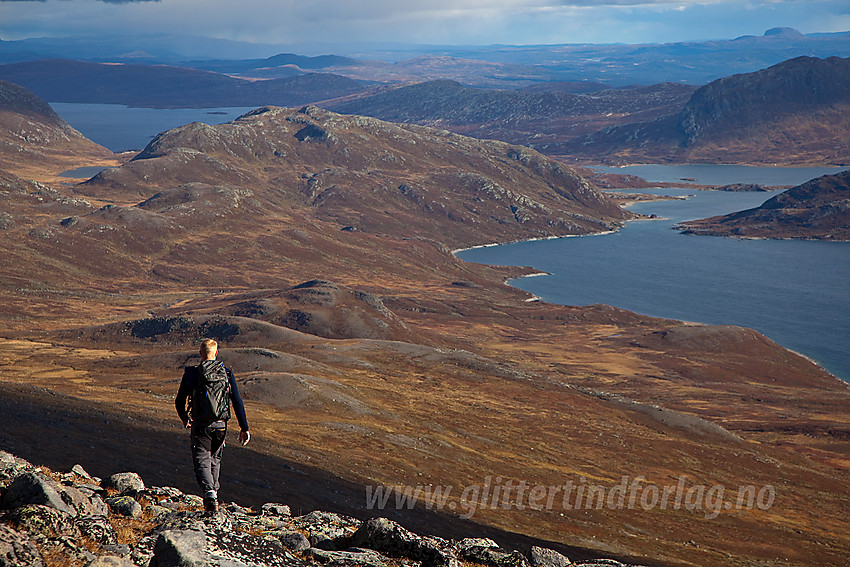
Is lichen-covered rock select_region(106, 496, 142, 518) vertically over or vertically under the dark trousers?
under

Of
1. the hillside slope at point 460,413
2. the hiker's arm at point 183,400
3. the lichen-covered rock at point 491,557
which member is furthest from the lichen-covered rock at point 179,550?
the hillside slope at point 460,413

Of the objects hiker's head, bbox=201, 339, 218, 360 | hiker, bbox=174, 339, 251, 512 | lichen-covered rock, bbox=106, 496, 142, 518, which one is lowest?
lichen-covered rock, bbox=106, 496, 142, 518

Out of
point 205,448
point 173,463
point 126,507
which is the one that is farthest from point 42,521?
point 173,463

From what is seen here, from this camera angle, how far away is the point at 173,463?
3919 centimetres

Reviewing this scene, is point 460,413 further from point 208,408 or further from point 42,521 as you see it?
point 42,521

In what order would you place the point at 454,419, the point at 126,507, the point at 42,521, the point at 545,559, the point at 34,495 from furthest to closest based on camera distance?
the point at 454,419 → the point at 545,559 → the point at 126,507 → the point at 34,495 → the point at 42,521

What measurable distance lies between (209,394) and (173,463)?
79.4 feet

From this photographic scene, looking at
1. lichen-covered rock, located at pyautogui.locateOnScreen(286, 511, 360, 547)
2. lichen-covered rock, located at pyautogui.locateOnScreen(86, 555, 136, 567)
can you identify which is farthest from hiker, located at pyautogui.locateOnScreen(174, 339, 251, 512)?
lichen-covered rock, located at pyautogui.locateOnScreen(286, 511, 360, 547)

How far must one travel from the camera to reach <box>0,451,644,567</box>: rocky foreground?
578 inches

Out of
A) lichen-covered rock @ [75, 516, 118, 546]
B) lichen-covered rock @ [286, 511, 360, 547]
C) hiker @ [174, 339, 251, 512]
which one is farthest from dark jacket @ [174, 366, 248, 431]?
lichen-covered rock @ [286, 511, 360, 547]

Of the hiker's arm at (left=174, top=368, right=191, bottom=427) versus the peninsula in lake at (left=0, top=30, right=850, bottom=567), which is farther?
the peninsula in lake at (left=0, top=30, right=850, bottom=567)

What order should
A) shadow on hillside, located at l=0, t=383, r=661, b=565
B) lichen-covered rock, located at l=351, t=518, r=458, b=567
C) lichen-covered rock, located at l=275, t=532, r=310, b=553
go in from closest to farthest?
lichen-covered rock, located at l=275, t=532, r=310, b=553, lichen-covered rock, located at l=351, t=518, r=458, b=567, shadow on hillside, located at l=0, t=383, r=661, b=565

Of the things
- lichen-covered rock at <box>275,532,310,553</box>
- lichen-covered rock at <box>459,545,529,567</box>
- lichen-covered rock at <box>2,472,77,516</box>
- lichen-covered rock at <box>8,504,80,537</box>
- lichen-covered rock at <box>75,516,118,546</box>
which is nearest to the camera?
lichen-covered rock at <box>8,504,80,537</box>

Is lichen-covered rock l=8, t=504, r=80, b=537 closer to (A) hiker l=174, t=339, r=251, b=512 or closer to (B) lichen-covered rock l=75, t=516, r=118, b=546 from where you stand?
(B) lichen-covered rock l=75, t=516, r=118, b=546
